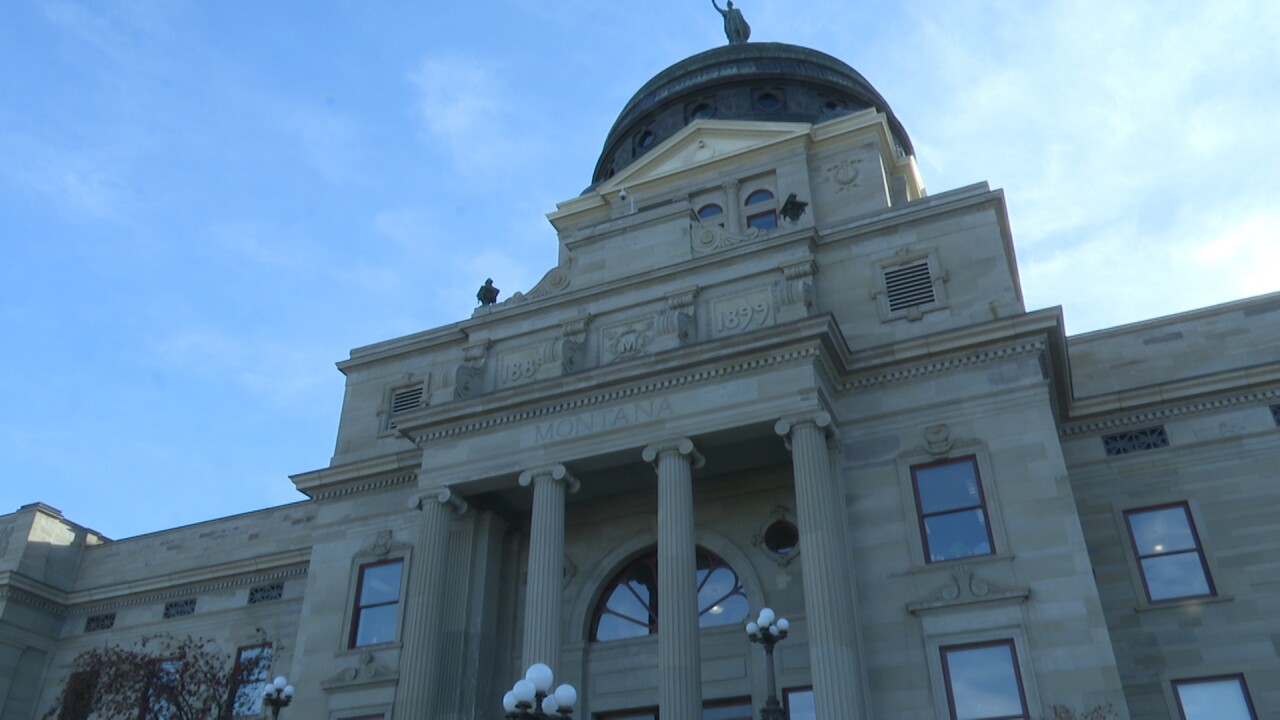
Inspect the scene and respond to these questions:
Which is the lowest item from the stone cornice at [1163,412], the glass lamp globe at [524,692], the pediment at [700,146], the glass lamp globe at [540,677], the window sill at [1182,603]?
the glass lamp globe at [524,692]

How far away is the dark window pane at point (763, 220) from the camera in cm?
3575

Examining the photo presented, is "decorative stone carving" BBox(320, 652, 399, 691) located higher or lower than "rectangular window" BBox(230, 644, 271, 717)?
lower

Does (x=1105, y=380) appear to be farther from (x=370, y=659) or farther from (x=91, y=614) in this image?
(x=91, y=614)

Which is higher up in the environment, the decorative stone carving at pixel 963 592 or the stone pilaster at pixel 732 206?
the stone pilaster at pixel 732 206

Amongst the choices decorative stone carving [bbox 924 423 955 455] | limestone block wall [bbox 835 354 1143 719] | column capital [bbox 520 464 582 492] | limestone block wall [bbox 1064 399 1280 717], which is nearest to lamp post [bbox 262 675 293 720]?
column capital [bbox 520 464 582 492]

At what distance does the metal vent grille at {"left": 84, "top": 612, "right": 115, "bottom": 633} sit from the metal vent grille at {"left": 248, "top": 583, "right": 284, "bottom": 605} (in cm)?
611

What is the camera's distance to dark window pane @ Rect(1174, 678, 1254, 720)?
73.9ft

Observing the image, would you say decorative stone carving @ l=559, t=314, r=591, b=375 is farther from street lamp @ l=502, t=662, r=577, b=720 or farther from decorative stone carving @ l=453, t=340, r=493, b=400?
street lamp @ l=502, t=662, r=577, b=720

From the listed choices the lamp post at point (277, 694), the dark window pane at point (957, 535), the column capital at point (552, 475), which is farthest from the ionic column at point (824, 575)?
the lamp post at point (277, 694)

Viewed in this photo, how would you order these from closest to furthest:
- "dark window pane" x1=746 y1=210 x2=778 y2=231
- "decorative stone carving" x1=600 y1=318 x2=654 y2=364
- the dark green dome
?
"decorative stone carving" x1=600 y1=318 x2=654 y2=364 < "dark window pane" x1=746 y1=210 x2=778 y2=231 < the dark green dome

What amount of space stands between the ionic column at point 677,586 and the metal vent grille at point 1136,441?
1076cm

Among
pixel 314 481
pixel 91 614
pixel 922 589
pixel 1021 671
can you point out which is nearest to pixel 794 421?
pixel 922 589

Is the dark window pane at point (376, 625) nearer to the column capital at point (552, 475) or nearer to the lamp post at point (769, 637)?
the column capital at point (552, 475)

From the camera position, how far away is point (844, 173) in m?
35.6
